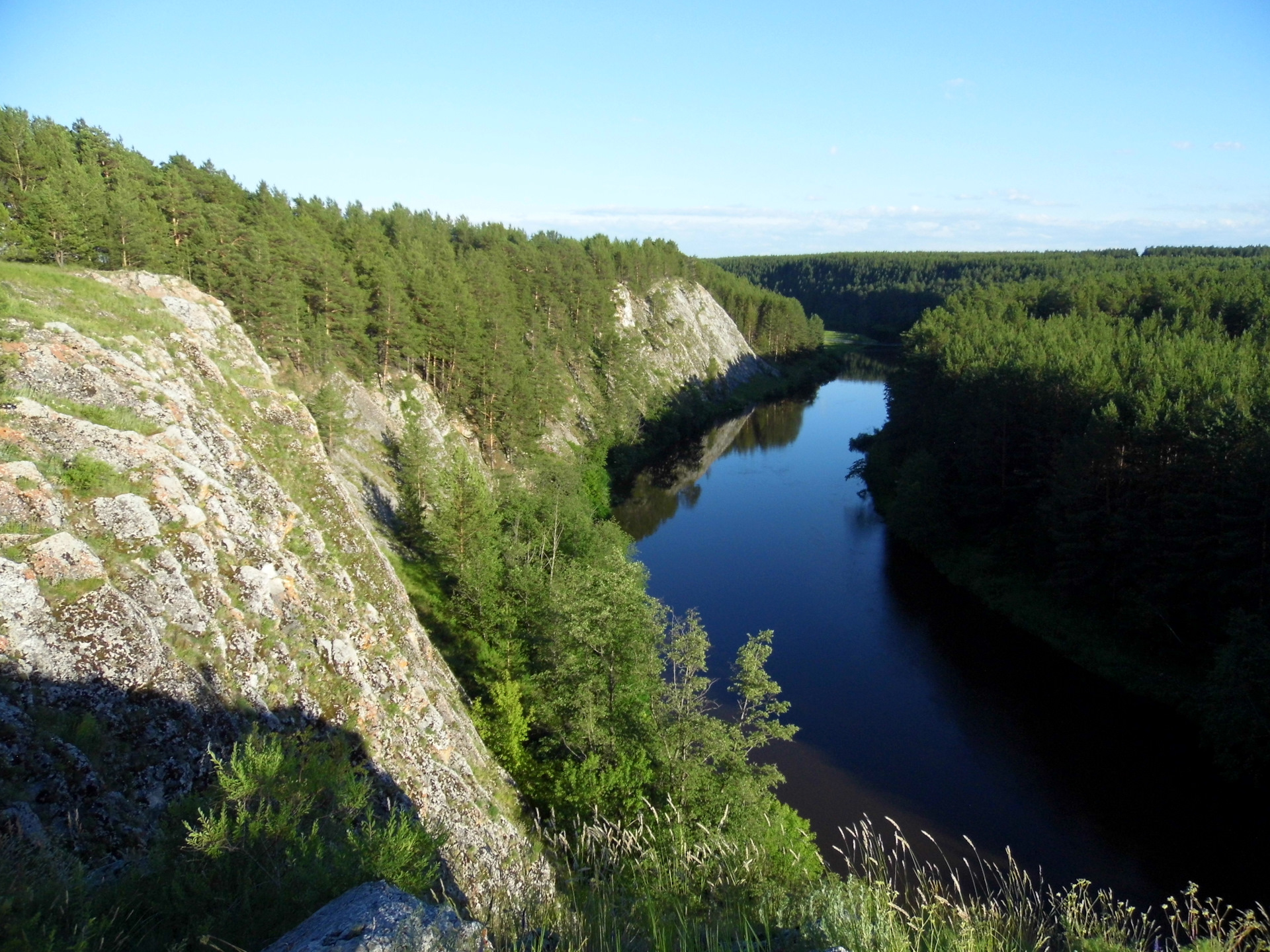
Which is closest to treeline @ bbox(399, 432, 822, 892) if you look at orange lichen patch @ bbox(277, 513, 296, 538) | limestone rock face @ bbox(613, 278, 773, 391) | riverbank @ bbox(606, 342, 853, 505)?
orange lichen patch @ bbox(277, 513, 296, 538)

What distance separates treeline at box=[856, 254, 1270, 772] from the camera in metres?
19.7

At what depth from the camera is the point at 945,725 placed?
20.8m

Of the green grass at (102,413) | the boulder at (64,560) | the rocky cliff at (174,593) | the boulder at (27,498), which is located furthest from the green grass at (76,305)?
the boulder at (64,560)

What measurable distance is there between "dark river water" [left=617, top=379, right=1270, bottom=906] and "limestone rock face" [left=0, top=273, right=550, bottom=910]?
9718 millimetres

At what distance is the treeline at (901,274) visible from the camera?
10844 cm

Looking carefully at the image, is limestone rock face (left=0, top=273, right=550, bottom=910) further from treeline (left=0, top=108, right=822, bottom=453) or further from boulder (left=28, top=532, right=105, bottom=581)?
treeline (left=0, top=108, right=822, bottom=453)

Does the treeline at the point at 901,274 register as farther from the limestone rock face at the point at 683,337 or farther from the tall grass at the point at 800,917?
the tall grass at the point at 800,917

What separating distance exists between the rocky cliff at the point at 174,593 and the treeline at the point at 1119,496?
64.2 feet

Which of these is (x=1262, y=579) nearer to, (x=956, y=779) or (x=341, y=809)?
(x=956, y=779)

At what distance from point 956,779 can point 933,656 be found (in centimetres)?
669

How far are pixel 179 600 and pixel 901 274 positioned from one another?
157811 mm

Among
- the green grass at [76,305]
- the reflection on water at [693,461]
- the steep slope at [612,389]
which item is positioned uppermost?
the green grass at [76,305]

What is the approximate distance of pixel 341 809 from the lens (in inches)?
295

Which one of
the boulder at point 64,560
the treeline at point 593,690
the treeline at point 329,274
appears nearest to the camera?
the boulder at point 64,560
